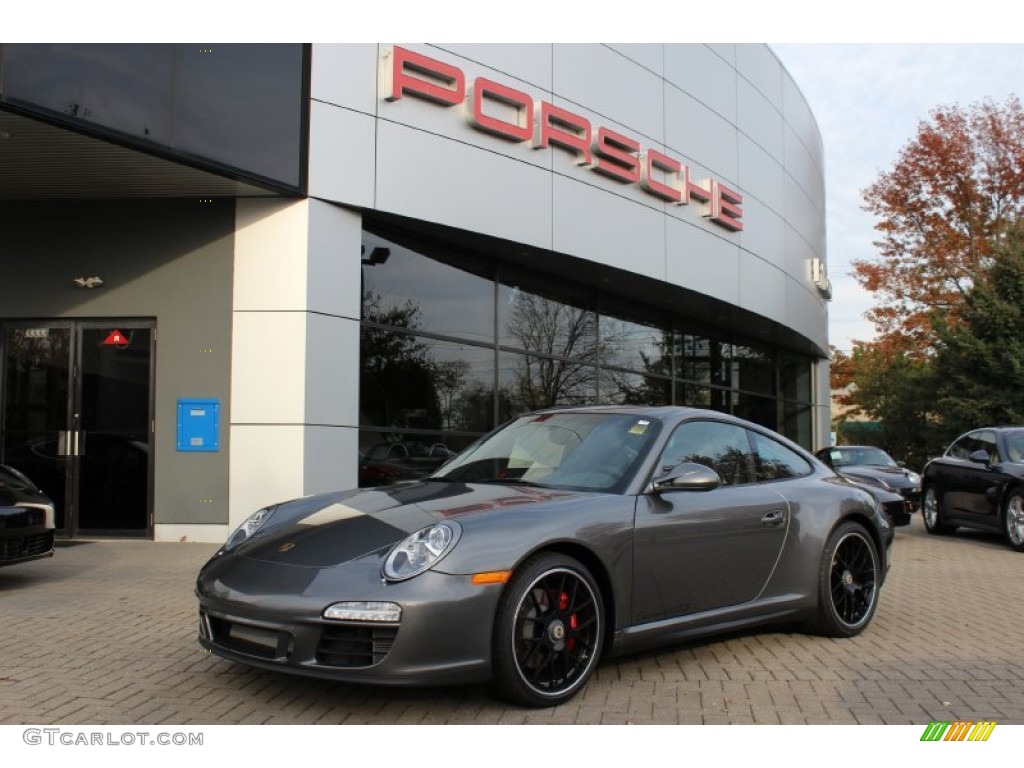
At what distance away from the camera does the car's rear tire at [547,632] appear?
3.95 metres

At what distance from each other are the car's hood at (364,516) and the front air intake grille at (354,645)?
33 centimetres

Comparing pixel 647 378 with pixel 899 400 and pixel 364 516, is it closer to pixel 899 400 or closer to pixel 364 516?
pixel 364 516

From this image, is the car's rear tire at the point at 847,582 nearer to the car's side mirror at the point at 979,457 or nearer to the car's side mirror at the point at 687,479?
the car's side mirror at the point at 687,479

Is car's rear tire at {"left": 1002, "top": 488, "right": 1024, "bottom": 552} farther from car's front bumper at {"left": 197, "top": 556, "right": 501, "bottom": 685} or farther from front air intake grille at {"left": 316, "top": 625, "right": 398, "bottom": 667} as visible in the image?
front air intake grille at {"left": 316, "top": 625, "right": 398, "bottom": 667}

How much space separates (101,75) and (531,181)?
6.18 metres

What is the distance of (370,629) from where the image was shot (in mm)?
3764

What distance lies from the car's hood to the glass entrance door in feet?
21.6

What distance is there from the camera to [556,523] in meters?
4.23

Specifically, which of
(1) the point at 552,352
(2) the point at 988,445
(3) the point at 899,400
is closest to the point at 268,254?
(1) the point at 552,352

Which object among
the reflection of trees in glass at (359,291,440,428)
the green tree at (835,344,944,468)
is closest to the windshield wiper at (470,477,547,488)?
the reflection of trees in glass at (359,291,440,428)

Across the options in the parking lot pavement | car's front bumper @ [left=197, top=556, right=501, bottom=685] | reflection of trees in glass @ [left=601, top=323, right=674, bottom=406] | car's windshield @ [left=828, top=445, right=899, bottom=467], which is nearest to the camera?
car's front bumper @ [left=197, top=556, right=501, bottom=685]
